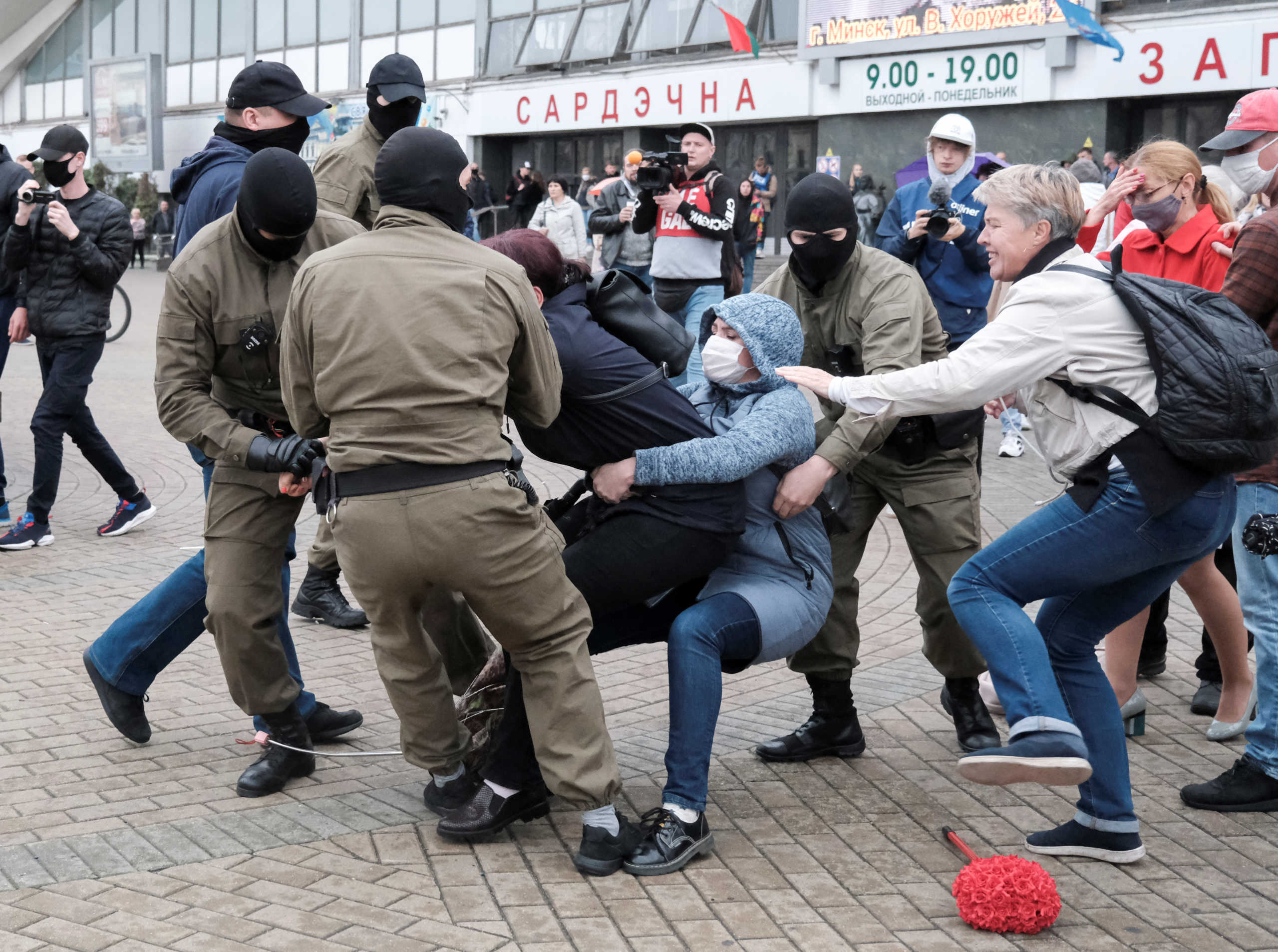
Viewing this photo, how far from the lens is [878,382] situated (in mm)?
3684

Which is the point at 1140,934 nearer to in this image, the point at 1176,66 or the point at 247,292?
the point at 247,292

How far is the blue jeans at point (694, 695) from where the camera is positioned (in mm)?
3783

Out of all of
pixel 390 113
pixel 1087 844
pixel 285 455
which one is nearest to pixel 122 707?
pixel 285 455

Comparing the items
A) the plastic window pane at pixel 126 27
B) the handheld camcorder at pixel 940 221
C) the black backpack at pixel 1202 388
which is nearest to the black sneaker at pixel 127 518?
the handheld camcorder at pixel 940 221

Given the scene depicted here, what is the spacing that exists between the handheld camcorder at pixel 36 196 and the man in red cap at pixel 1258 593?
5837mm

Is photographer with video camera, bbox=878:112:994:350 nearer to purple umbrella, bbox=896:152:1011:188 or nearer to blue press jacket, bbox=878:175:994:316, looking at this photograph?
blue press jacket, bbox=878:175:994:316

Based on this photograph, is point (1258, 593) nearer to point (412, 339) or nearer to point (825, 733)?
point (825, 733)

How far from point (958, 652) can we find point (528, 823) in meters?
1.52

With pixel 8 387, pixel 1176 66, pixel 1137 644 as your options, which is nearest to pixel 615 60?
pixel 1176 66

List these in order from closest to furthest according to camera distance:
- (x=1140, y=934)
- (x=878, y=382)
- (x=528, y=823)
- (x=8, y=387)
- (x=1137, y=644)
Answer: (x=1140, y=934) < (x=878, y=382) < (x=528, y=823) < (x=1137, y=644) < (x=8, y=387)

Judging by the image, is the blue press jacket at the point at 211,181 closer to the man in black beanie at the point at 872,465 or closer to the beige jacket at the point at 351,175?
the beige jacket at the point at 351,175

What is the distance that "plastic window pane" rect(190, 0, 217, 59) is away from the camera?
3947 cm

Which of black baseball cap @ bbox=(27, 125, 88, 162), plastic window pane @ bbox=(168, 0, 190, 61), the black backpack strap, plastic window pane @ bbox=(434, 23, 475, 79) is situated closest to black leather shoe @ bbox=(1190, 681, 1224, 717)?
the black backpack strap

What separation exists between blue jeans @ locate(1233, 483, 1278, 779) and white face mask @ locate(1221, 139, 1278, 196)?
107cm
